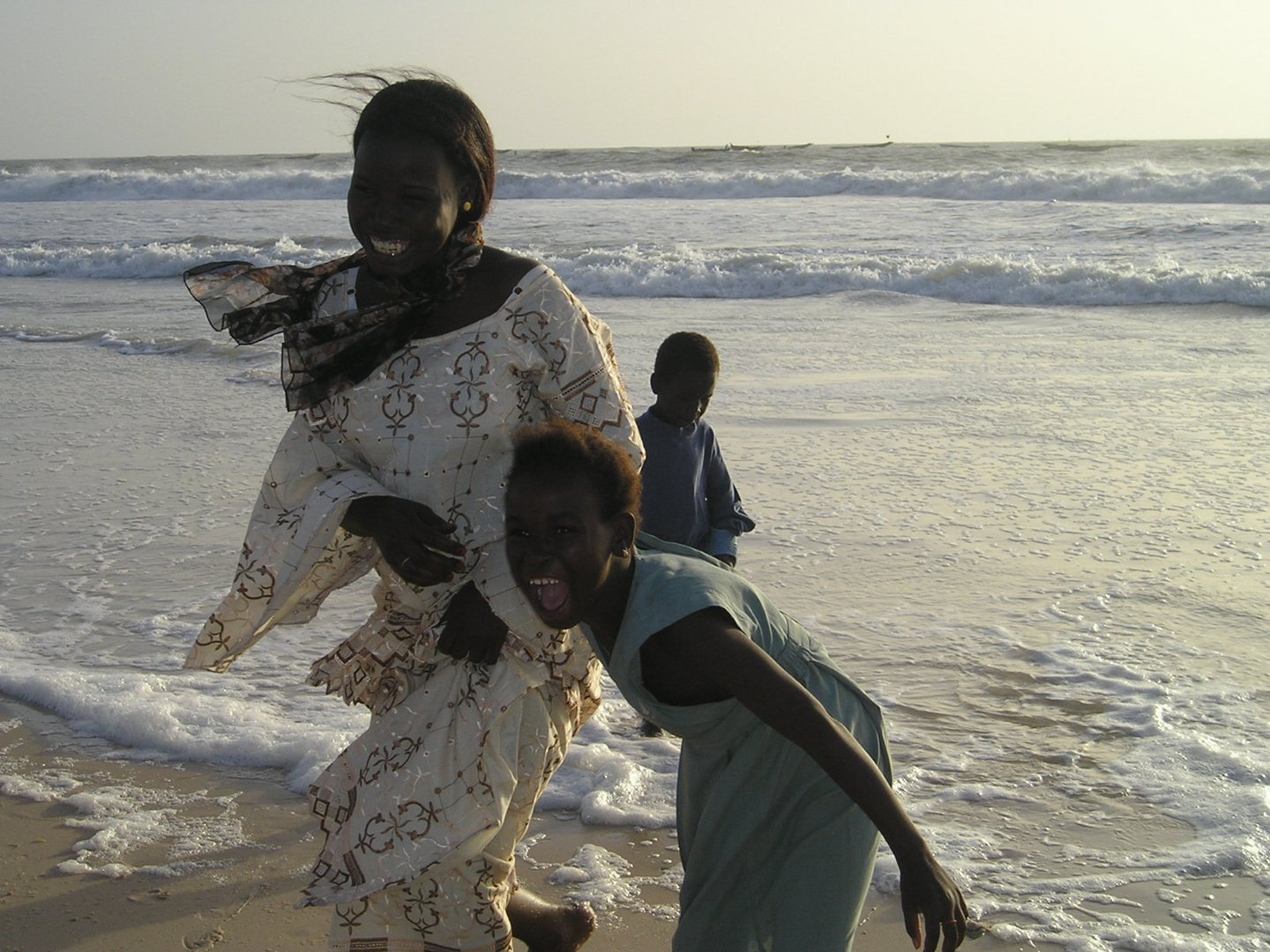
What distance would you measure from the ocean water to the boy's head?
991 mm

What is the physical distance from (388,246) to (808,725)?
1.08 meters

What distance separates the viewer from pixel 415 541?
2217mm

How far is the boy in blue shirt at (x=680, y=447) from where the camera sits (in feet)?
12.8

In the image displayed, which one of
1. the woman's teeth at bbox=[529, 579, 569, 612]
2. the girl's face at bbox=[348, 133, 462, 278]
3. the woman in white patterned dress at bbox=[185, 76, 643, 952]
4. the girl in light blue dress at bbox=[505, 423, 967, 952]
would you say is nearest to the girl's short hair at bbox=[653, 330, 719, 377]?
the woman in white patterned dress at bbox=[185, 76, 643, 952]

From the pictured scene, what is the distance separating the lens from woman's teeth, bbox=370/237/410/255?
2.27 metres

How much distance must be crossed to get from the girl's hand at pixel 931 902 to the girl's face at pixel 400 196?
4.19 feet

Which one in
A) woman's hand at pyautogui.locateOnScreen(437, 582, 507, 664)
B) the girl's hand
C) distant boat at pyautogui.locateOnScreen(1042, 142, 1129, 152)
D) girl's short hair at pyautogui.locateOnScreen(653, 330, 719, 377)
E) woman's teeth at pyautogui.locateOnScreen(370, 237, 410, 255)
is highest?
distant boat at pyautogui.locateOnScreen(1042, 142, 1129, 152)

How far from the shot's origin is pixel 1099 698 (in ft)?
14.0

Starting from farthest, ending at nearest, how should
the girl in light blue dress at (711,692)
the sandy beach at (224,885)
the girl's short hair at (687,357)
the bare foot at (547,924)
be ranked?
the girl's short hair at (687,357)
the sandy beach at (224,885)
the bare foot at (547,924)
the girl in light blue dress at (711,692)

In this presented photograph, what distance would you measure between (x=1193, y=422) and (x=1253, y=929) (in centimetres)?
554

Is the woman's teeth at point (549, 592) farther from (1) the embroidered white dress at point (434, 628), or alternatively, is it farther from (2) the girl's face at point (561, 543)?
(1) the embroidered white dress at point (434, 628)

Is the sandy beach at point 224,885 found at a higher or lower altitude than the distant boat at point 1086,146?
lower

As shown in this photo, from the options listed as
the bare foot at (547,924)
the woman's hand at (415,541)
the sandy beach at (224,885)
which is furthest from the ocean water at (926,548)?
the woman's hand at (415,541)

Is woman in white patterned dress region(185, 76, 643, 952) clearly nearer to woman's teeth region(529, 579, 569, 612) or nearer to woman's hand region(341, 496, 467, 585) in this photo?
woman's hand region(341, 496, 467, 585)
